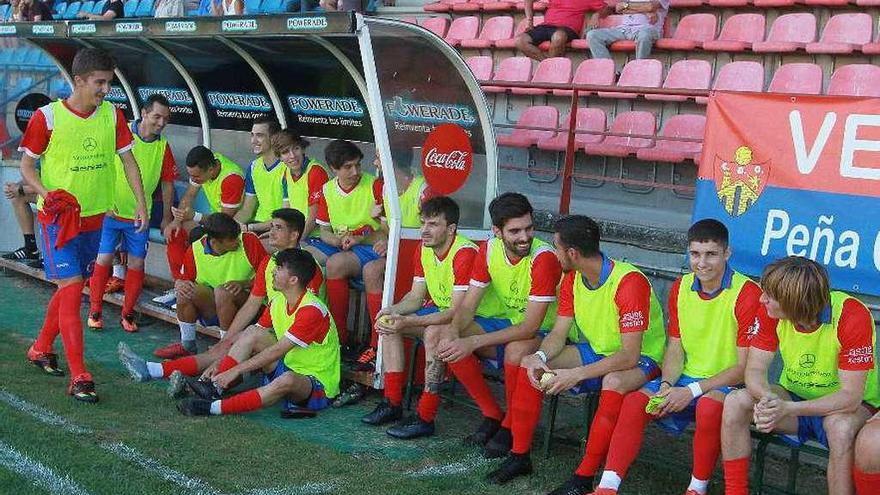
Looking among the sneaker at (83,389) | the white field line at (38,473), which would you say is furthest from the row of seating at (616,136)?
the white field line at (38,473)

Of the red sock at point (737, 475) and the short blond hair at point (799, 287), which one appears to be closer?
the short blond hair at point (799, 287)

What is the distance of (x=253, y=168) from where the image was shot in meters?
7.89

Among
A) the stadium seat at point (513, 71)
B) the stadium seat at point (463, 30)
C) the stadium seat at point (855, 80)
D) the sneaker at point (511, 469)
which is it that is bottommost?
the sneaker at point (511, 469)

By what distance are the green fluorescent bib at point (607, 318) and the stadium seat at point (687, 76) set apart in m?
3.67

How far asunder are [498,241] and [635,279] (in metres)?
0.95

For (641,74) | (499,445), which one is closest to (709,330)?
(499,445)

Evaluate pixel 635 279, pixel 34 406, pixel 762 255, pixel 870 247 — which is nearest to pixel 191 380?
pixel 34 406

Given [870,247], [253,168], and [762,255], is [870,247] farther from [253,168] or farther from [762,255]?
[253,168]

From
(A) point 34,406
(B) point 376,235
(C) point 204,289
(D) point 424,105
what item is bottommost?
(A) point 34,406

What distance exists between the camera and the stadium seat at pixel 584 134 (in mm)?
8492

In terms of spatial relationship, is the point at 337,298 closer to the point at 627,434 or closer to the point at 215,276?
the point at 215,276

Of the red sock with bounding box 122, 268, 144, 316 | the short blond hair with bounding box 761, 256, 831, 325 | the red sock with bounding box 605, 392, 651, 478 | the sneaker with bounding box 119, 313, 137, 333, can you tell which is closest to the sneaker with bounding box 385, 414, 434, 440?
the red sock with bounding box 605, 392, 651, 478

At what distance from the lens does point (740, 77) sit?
8062 mm

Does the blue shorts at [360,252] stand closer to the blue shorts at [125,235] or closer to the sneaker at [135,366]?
the sneaker at [135,366]
